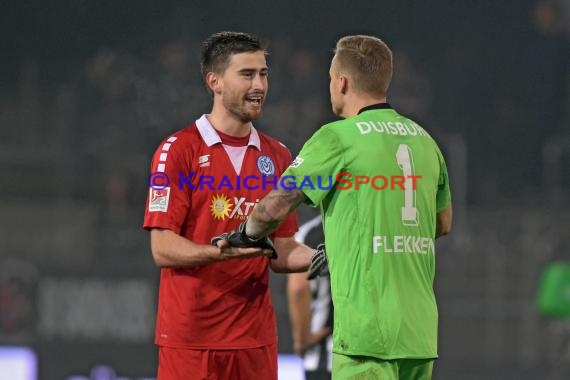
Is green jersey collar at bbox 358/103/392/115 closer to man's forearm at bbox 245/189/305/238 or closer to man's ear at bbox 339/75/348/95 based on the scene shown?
man's ear at bbox 339/75/348/95

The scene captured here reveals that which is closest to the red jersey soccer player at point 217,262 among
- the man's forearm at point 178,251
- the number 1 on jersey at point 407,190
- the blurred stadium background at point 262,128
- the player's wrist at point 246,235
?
the man's forearm at point 178,251

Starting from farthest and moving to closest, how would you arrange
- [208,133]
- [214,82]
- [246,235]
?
[214,82] < [208,133] < [246,235]

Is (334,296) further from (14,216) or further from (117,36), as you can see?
(117,36)

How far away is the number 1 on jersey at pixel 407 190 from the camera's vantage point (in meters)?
3.51

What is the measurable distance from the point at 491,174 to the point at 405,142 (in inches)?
220

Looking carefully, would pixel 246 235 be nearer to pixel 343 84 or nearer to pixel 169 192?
pixel 169 192

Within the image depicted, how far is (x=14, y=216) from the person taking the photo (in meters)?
8.53

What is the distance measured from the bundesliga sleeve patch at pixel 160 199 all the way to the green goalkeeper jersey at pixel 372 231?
0.68 metres

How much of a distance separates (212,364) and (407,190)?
1079 millimetres

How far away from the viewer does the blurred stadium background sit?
8.28 m

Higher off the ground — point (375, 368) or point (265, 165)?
point (265, 165)

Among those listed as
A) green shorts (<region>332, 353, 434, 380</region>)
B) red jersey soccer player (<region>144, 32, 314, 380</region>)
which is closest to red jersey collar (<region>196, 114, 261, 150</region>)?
red jersey soccer player (<region>144, 32, 314, 380</region>)

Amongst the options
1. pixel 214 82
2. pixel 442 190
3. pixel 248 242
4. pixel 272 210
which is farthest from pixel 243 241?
pixel 214 82

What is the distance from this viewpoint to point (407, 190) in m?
3.52
